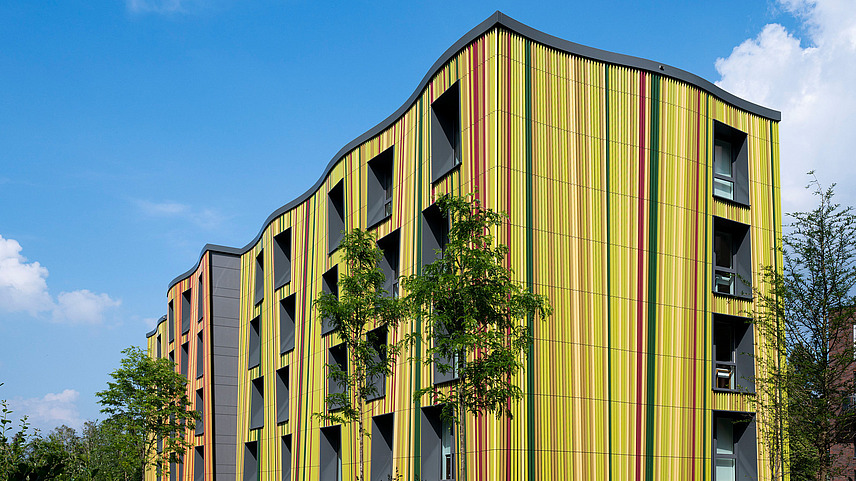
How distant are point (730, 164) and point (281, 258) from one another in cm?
1961

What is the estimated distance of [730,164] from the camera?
25750mm

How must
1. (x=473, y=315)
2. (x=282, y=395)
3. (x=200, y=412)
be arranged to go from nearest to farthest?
(x=473, y=315) < (x=282, y=395) < (x=200, y=412)

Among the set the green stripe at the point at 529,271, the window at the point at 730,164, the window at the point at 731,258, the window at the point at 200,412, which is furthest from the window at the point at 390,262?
the window at the point at 200,412

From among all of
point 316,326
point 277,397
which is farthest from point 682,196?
point 277,397

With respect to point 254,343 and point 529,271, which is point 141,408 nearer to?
point 254,343

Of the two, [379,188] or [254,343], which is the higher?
[379,188]

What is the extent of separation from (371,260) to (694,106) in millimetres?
10729

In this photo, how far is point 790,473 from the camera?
2227 centimetres

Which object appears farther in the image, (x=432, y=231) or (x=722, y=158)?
(x=722, y=158)

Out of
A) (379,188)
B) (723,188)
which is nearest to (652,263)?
(723,188)

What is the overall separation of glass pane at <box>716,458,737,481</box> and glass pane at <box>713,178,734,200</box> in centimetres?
777

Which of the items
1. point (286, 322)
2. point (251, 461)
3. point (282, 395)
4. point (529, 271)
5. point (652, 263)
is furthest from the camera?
point (251, 461)

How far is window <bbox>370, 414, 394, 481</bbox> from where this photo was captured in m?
25.5

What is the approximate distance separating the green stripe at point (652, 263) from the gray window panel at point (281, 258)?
17.9 m
